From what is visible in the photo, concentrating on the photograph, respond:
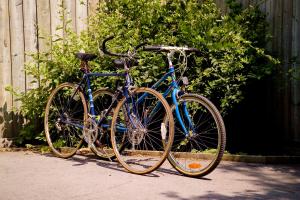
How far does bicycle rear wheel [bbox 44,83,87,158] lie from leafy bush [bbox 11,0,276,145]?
0.94 feet

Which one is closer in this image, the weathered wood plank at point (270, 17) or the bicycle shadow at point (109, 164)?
the bicycle shadow at point (109, 164)

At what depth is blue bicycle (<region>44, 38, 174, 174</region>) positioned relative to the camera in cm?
541

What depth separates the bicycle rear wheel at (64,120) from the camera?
6.30 m

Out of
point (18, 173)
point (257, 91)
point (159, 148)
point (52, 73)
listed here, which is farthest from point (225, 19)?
point (18, 173)

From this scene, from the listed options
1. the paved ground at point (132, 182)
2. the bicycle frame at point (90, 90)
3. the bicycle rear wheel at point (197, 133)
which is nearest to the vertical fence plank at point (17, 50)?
the bicycle frame at point (90, 90)

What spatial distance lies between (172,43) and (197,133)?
1706 mm

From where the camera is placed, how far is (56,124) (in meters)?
6.49

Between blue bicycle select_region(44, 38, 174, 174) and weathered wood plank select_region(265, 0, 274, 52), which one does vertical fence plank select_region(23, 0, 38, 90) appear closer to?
blue bicycle select_region(44, 38, 174, 174)

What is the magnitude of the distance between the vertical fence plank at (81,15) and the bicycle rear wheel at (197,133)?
2.64 m

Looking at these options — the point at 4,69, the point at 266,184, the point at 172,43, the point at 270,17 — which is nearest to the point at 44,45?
the point at 4,69

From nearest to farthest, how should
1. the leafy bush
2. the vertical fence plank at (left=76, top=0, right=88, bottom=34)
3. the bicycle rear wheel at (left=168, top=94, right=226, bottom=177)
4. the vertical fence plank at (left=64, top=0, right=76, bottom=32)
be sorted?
the bicycle rear wheel at (left=168, top=94, right=226, bottom=177) → the leafy bush → the vertical fence plank at (left=64, top=0, right=76, bottom=32) → the vertical fence plank at (left=76, top=0, right=88, bottom=34)

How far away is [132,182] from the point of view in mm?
4848

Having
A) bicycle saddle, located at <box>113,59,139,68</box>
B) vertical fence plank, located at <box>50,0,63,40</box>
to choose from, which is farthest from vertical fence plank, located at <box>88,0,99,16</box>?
bicycle saddle, located at <box>113,59,139,68</box>

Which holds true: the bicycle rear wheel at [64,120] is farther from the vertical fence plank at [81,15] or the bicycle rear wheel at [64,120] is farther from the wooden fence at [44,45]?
the vertical fence plank at [81,15]
